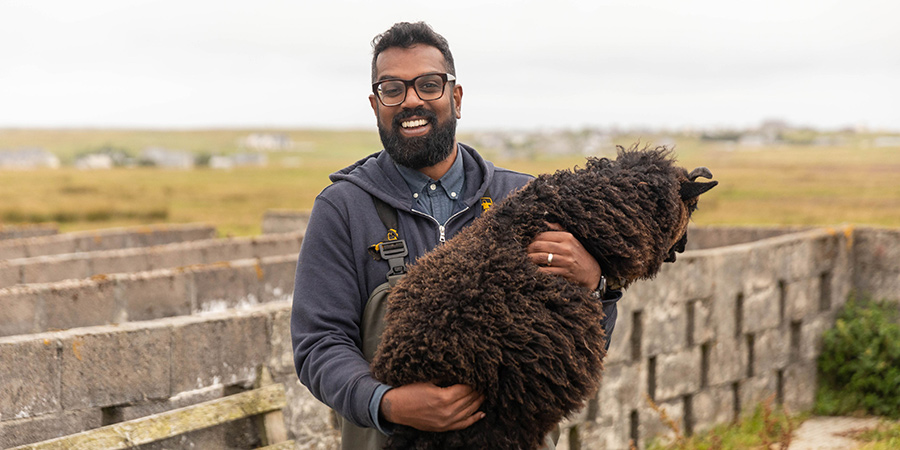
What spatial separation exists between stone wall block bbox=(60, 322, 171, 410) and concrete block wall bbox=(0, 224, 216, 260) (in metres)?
6.52

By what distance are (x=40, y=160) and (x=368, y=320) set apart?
100 m

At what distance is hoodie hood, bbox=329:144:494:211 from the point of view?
2.50 meters

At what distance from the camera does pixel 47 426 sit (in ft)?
11.9

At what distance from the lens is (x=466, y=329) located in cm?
214

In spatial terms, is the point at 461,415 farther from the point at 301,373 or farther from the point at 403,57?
the point at 403,57

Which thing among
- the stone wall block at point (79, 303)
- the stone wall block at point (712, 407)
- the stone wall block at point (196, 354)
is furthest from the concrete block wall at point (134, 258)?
the stone wall block at point (712, 407)

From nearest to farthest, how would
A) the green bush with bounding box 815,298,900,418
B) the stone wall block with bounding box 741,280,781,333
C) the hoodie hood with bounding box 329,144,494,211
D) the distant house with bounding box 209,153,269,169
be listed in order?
the hoodie hood with bounding box 329,144,494,211
the stone wall block with bounding box 741,280,781,333
the green bush with bounding box 815,298,900,418
the distant house with bounding box 209,153,269,169

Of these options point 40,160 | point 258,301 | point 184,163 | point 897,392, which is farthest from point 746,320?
point 40,160

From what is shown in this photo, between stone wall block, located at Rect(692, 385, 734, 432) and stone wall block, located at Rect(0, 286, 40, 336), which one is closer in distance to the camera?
stone wall block, located at Rect(0, 286, 40, 336)

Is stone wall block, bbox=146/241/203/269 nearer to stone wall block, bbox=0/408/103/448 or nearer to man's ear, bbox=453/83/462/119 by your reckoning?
stone wall block, bbox=0/408/103/448

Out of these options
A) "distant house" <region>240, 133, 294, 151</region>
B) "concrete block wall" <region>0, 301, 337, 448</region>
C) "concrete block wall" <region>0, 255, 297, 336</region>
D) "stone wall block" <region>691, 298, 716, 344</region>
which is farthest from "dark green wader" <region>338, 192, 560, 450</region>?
"distant house" <region>240, 133, 294, 151</region>

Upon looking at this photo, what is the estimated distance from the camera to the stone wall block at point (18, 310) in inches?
217

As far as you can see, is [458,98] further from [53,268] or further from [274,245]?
[274,245]

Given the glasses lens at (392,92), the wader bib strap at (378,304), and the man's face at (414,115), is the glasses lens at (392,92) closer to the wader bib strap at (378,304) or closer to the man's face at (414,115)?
the man's face at (414,115)
